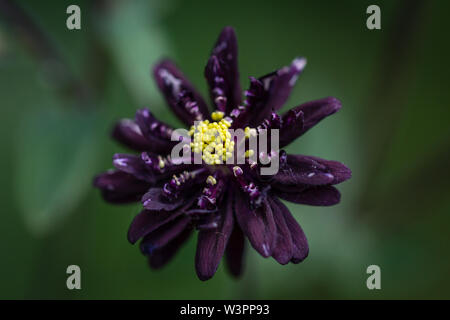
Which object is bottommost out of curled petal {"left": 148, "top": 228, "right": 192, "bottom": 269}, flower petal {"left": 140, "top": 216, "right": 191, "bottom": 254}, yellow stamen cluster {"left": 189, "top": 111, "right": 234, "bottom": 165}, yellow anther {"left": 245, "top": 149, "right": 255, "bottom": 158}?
curled petal {"left": 148, "top": 228, "right": 192, "bottom": 269}

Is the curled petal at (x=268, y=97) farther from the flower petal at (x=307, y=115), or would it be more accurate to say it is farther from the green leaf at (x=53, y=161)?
the green leaf at (x=53, y=161)

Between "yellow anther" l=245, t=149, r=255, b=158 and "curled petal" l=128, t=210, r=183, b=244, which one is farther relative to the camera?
"yellow anther" l=245, t=149, r=255, b=158

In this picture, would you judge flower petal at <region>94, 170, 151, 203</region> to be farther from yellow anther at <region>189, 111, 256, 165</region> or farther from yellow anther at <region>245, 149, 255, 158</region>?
yellow anther at <region>245, 149, 255, 158</region>

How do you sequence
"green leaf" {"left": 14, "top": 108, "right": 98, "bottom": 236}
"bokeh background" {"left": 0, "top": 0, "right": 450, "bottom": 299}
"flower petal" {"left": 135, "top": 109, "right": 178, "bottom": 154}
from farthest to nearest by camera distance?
"bokeh background" {"left": 0, "top": 0, "right": 450, "bottom": 299}, "green leaf" {"left": 14, "top": 108, "right": 98, "bottom": 236}, "flower petal" {"left": 135, "top": 109, "right": 178, "bottom": 154}

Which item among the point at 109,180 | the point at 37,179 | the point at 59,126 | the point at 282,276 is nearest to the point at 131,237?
the point at 109,180

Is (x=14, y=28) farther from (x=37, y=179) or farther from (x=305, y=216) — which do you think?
(x=305, y=216)

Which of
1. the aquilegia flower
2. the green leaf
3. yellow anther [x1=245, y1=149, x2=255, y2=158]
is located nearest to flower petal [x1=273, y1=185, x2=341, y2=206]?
the aquilegia flower

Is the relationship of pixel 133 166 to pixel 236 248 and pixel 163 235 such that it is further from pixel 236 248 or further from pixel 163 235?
pixel 236 248
